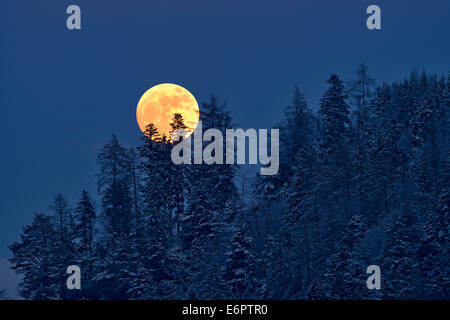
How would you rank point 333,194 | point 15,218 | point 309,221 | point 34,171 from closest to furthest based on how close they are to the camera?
point 309,221, point 333,194, point 15,218, point 34,171

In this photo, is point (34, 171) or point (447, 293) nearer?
point (447, 293)

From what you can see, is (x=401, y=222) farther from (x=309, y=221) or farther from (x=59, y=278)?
(x=59, y=278)

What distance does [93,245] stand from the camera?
230ft

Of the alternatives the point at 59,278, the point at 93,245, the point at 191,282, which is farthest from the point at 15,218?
the point at 191,282

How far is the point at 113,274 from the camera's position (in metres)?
62.0

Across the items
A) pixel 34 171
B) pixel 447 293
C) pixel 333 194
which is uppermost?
pixel 34 171

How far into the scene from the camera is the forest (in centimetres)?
5088

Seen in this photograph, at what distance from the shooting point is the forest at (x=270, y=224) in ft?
167

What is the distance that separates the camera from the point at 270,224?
6288 centimetres

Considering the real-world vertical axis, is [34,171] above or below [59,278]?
above
